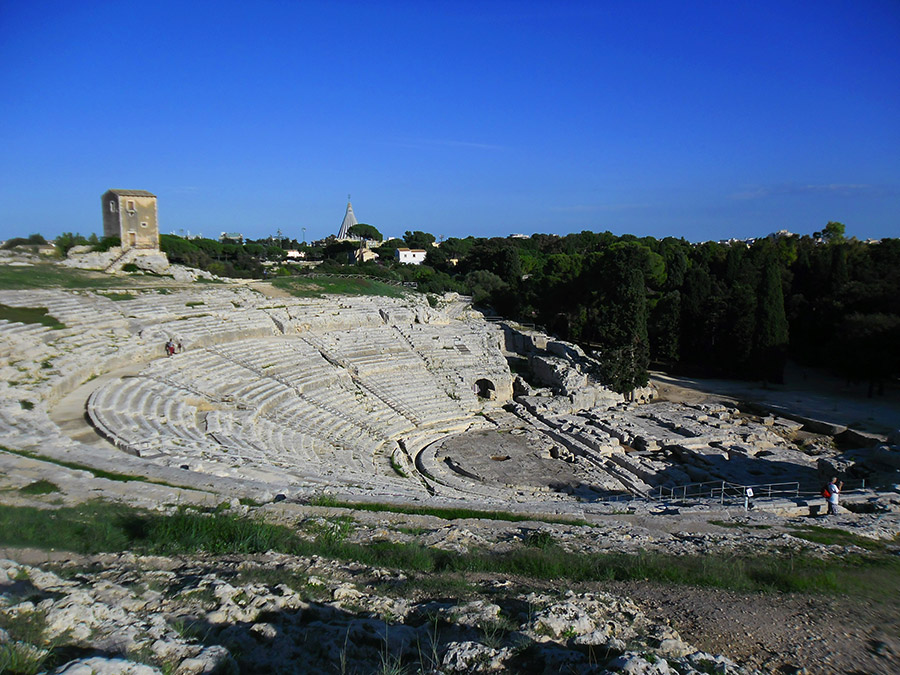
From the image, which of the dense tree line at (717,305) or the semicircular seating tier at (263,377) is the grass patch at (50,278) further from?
the dense tree line at (717,305)

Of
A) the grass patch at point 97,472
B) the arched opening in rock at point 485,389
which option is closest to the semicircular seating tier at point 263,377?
the arched opening in rock at point 485,389

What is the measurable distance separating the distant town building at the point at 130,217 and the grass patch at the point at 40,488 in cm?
2538

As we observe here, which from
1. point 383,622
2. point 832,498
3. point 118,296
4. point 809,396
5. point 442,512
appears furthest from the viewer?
point 809,396

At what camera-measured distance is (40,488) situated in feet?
23.3

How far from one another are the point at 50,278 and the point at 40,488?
60.9ft

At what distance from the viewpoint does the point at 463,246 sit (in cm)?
7312

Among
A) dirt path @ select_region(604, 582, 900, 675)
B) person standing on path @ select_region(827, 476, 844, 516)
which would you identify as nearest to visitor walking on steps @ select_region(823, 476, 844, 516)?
person standing on path @ select_region(827, 476, 844, 516)

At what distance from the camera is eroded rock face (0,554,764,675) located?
3.49 metres

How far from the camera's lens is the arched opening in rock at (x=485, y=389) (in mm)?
22848

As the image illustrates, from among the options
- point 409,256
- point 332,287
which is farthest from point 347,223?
point 332,287

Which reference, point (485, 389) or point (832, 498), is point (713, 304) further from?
point (832, 498)

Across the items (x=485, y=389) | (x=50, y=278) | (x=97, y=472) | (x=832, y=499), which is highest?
(x=50, y=278)

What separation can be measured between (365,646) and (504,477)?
1203cm

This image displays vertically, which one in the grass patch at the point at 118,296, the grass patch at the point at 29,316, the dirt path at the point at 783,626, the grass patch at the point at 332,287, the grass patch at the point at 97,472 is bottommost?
the grass patch at the point at 97,472
